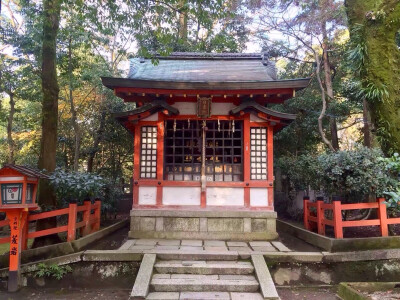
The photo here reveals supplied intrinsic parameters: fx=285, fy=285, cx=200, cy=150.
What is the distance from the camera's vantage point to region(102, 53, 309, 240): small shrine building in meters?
7.38

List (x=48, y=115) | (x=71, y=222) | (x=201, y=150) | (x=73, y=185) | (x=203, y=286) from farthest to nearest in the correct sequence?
(x=201, y=150)
(x=48, y=115)
(x=73, y=185)
(x=71, y=222)
(x=203, y=286)

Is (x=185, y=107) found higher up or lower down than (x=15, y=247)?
higher up

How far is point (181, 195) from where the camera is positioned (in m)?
7.73

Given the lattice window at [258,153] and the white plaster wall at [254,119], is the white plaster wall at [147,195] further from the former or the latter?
the white plaster wall at [254,119]

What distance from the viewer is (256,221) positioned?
753cm

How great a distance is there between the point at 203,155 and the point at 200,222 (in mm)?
1790

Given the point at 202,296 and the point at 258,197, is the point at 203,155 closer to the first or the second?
the point at 258,197

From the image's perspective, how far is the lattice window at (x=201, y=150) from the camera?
8.01 meters

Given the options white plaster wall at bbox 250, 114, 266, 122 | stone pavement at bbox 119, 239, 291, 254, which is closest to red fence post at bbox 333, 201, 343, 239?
stone pavement at bbox 119, 239, 291, 254

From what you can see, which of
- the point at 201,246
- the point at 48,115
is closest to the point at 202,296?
the point at 201,246

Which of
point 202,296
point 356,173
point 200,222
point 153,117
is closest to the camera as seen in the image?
point 202,296

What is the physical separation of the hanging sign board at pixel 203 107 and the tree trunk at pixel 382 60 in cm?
374

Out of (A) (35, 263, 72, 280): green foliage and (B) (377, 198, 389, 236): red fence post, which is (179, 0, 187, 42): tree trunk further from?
(B) (377, 198, 389, 236): red fence post

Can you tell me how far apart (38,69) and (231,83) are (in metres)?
7.42
